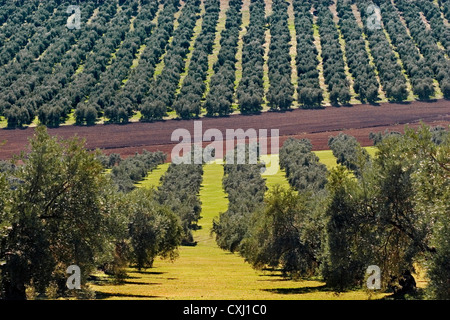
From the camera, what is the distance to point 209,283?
63531 mm

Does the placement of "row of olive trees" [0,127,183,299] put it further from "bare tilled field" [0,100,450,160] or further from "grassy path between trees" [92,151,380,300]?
"bare tilled field" [0,100,450,160]

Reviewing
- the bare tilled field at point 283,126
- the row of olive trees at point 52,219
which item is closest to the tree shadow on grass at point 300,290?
the row of olive trees at point 52,219

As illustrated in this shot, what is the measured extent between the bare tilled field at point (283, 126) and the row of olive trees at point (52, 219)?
124 metres

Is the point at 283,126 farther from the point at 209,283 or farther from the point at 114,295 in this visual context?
the point at 114,295

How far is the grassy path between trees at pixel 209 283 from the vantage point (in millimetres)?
53375

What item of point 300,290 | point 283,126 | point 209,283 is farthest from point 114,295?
point 283,126

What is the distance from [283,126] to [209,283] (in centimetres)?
12463

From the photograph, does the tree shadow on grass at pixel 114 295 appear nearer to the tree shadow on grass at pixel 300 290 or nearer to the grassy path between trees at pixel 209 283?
the grassy path between trees at pixel 209 283

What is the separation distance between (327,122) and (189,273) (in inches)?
4622

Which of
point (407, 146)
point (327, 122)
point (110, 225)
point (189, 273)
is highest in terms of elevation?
point (327, 122)

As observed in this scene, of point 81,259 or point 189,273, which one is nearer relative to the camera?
point 81,259
